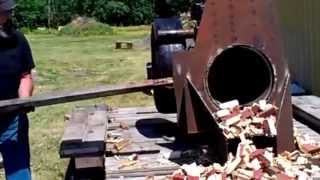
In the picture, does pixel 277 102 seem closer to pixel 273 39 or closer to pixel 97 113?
pixel 273 39

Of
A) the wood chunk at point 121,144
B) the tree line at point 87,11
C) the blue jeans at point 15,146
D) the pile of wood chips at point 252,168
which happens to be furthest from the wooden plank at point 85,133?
the tree line at point 87,11

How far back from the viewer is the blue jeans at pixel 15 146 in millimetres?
5098

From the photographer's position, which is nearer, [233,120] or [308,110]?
[233,120]

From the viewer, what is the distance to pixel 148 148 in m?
5.61

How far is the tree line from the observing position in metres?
35.7

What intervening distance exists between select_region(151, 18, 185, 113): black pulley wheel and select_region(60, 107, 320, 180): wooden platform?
0.26m

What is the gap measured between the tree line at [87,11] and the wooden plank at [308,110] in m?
28.4

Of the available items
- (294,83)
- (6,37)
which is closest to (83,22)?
(294,83)

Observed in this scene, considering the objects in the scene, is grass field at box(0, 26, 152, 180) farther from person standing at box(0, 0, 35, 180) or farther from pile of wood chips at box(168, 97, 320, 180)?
pile of wood chips at box(168, 97, 320, 180)

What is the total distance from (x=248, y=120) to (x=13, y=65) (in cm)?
153

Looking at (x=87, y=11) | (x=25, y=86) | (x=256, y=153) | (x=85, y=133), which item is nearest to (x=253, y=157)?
(x=256, y=153)

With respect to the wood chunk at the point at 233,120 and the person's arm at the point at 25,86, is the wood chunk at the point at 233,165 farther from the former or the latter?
the person's arm at the point at 25,86

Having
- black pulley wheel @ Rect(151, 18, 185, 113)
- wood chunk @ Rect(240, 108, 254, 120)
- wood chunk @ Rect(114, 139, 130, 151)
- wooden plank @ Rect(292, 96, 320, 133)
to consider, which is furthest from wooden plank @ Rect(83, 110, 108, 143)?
wooden plank @ Rect(292, 96, 320, 133)

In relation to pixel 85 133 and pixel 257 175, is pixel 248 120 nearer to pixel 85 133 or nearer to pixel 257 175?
pixel 257 175
